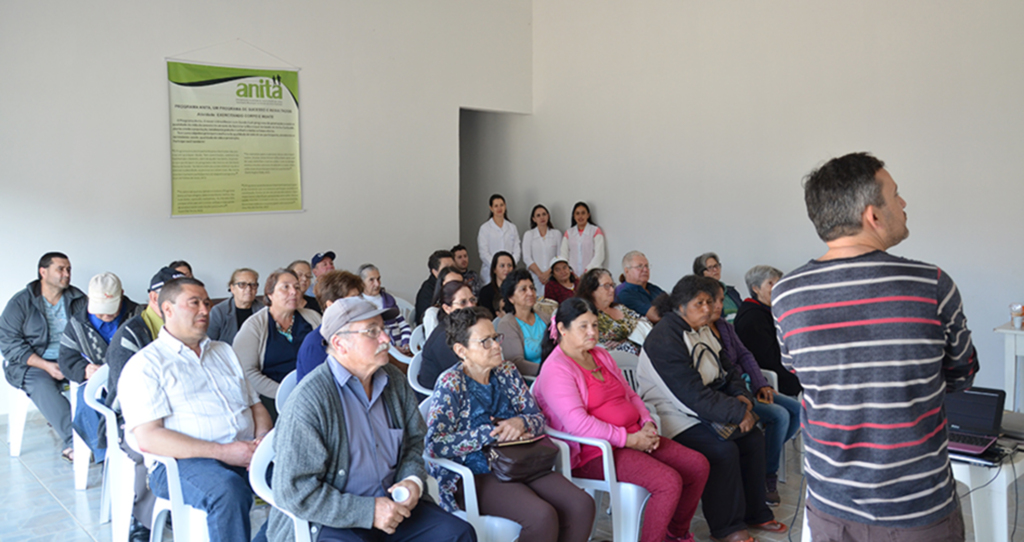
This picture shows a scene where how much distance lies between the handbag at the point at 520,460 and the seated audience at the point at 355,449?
1.10ft

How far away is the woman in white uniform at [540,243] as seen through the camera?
7766 millimetres

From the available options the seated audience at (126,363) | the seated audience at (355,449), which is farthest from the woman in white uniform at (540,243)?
the seated audience at (355,449)

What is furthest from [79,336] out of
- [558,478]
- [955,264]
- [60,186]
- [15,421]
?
[955,264]

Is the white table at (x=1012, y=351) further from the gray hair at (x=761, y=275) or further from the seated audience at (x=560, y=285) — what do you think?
the seated audience at (x=560, y=285)

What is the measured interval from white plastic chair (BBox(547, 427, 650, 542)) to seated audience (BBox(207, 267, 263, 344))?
2.04m

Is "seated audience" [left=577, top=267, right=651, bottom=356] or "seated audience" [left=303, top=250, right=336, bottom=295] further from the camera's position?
"seated audience" [left=303, top=250, right=336, bottom=295]

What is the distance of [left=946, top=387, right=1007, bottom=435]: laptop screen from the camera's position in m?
2.35

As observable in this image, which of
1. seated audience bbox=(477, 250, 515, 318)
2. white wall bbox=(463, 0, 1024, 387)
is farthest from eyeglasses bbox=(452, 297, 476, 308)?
white wall bbox=(463, 0, 1024, 387)

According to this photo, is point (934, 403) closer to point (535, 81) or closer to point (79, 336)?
point (79, 336)

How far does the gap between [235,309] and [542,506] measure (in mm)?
2380

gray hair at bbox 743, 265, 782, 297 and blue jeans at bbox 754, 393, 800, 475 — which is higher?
gray hair at bbox 743, 265, 782, 297

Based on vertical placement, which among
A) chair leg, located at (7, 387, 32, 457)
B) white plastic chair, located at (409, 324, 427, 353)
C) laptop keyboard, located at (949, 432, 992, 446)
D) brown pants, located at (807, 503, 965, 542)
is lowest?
chair leg, located at (7, 387, 32, 457)

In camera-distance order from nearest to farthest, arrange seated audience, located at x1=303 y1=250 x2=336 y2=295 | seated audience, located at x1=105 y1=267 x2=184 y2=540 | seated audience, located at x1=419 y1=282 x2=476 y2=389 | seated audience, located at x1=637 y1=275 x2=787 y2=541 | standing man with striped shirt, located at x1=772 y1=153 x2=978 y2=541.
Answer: standing man with striped shirt, located at x1=772 y1=153 x2=978 y2=541
seated audience, located at x1=105 y1=267 x2=184 y2=540
seated audience, located at x1=637 y1=275 x2=787 y2=541
seated audience, located at x1=419 y1=282 x2=476 y2=389
seated audience, located at x1=303 y1=250 x2=336 y2=295

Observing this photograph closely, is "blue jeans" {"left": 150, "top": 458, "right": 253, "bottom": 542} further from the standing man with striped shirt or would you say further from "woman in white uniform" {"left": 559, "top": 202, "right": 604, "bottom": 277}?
"woman in white uniform" {"left": 559, "top": 202, "right": 604, "bottom": 277}
